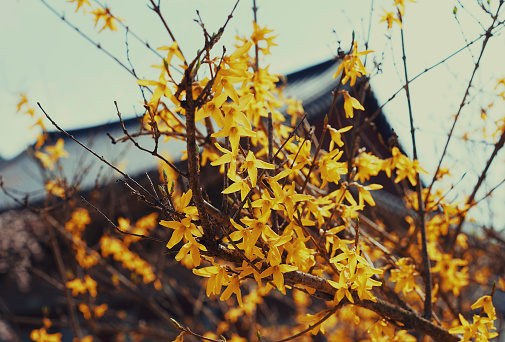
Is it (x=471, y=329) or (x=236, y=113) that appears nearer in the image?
(x=236, y=113)

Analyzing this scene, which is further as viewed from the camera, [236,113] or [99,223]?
[99,223]

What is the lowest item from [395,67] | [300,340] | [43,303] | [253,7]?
[300,340]

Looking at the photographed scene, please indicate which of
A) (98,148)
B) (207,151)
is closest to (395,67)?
(207,151)

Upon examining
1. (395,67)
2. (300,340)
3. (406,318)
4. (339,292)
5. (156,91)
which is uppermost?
(156,91)

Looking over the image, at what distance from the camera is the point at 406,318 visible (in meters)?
1.82

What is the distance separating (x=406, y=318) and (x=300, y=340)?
17.0 feet

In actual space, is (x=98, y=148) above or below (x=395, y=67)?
above

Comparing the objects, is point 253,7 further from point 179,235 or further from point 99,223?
point 99,223

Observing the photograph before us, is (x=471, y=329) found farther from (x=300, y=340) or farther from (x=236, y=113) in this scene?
(x=300, y=340)

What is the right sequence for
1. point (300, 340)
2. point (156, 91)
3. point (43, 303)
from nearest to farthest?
point (156, 91), point (300, 340), point (43, 303)

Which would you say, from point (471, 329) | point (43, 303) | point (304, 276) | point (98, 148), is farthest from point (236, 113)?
point (98, 148)

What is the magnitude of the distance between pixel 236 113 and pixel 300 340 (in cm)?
612

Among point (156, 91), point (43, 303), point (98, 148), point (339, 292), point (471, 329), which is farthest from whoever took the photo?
point (98, 148)

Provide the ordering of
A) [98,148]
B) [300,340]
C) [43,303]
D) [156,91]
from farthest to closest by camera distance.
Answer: [98,148], [43,303], [300,340], [156,91]
